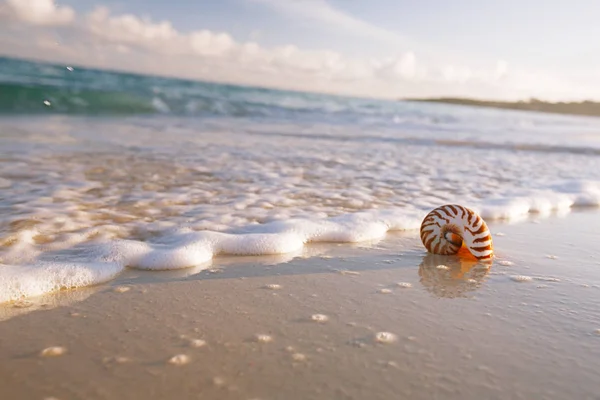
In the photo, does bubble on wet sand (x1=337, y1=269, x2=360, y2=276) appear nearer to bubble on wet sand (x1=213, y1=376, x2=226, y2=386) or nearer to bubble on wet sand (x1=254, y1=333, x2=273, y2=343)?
bubble on wet sand (x1=254, y1=333, x2=273, y2=343)

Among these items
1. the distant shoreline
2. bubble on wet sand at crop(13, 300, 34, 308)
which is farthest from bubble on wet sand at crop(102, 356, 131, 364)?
the distant shoreline

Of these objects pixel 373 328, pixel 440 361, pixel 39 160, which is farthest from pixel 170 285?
pixel 39 160

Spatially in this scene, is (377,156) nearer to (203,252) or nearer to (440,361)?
(203,252)

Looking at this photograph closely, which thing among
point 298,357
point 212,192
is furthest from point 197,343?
point 212,192

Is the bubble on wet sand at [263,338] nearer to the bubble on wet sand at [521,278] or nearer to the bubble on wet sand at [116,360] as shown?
the bubble on wet sand at [116,360]

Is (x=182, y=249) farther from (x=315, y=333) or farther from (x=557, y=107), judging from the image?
(x=557, y=107)

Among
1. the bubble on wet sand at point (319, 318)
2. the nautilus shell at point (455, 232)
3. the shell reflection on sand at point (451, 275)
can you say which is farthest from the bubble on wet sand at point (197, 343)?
the nautilus shell at point (455, 232)

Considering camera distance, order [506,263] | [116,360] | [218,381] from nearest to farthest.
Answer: [218,381] → [116,360] → [506,263]
